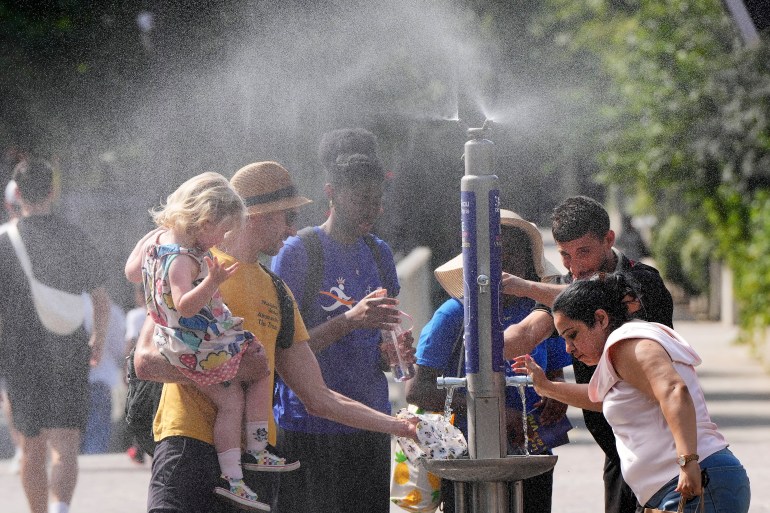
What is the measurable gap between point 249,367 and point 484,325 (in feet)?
2.64

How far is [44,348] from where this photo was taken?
22.8 ft

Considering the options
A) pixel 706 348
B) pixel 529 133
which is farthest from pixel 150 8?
pixel 706 348

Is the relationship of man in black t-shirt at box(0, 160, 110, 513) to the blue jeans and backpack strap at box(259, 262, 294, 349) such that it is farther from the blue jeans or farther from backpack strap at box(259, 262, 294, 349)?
the blue jeans

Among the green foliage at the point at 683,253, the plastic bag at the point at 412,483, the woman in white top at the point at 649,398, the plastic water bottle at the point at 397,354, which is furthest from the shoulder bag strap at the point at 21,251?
the green foliage at the point at 683,253

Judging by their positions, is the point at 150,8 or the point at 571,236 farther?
the point at 150,8

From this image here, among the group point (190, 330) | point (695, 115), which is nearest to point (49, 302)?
point (190, 330)

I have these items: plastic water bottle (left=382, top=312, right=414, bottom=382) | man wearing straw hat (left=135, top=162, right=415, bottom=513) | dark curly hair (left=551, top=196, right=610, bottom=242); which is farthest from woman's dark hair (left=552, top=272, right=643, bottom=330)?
plastic water bottle (left=382, top=312, right=414, bottom=382)

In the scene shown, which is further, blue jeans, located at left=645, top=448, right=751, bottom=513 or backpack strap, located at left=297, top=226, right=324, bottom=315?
backpack strap, located at left=297, top=226, right=324, bottom=315

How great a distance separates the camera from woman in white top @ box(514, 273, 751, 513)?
12.1 ft

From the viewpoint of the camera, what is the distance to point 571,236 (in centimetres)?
446

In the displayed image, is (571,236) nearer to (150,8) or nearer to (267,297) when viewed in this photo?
(267,297)

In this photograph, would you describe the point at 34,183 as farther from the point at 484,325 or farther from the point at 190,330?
the point at 484,325

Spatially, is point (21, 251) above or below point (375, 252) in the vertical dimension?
above

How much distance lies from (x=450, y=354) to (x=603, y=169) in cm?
1500
